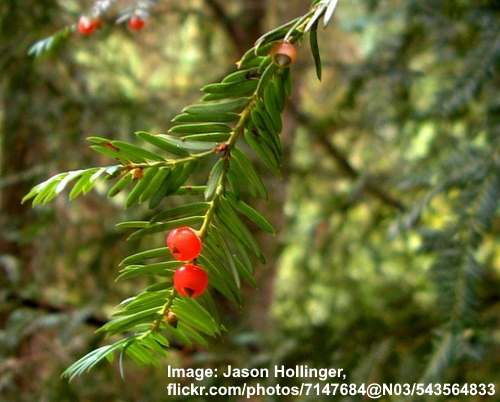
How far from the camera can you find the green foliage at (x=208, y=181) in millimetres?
629

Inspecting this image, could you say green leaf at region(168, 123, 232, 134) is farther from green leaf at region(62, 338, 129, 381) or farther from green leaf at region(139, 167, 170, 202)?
green leaf at region(62, 338, 129, 381)

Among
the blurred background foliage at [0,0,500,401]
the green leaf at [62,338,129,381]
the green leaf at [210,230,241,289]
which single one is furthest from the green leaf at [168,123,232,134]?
the blurred background foliage at [0,0,500,401]

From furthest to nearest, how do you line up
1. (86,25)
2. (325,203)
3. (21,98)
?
1. (325,203)
2. (21,98)
3. (86,25)

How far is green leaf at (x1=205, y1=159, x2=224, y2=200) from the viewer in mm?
624

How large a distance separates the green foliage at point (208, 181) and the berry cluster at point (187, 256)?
0.13 feet

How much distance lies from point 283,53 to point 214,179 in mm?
141

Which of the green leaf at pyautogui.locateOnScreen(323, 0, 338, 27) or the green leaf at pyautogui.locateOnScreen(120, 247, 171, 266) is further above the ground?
the green leaf at pyautogui.locateOnScreen(323, 0, 338, 27)

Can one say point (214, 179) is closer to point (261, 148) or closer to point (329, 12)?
point (261, 148)

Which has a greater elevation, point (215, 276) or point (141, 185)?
point (141, 185)

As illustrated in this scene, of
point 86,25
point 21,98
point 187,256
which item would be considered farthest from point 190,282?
point 21,98

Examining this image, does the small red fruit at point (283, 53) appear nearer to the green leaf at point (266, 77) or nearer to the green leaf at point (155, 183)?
the green leaf at point (266, 77)

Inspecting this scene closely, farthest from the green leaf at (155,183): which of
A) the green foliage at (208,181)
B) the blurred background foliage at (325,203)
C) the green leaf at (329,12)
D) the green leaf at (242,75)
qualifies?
the blurred background foliage at (325,203)

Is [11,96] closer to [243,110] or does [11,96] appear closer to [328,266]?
[328,266]

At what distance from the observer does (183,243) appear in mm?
597
